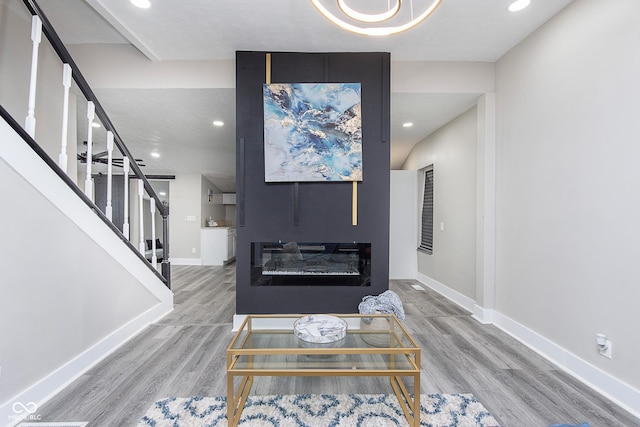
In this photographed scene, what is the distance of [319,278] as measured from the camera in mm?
2873

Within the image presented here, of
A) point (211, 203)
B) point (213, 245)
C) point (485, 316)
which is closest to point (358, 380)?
point (485, 316)

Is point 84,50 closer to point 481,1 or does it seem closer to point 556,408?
point 481,1

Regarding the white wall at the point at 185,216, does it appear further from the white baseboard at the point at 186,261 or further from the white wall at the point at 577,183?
the white wall at the point at 577,183

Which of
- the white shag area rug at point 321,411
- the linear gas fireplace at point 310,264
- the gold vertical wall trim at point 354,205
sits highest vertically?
the gold vertical wall trim at point 354,205

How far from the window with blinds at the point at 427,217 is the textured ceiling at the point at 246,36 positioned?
3.99 ft

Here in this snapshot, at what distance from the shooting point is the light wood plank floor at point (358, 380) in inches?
63.2

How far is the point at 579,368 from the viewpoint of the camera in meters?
Answer: 1.98

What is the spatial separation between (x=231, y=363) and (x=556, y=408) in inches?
74.0

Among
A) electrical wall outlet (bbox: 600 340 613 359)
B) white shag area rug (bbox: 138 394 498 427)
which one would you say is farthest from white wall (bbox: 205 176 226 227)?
electrical wall outlet (bbox: 600 340 613 359)

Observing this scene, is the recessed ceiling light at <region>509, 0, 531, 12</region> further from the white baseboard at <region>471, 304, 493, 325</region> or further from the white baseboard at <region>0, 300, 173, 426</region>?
the white baseboard at <region>0, 300, 173, 426</region>

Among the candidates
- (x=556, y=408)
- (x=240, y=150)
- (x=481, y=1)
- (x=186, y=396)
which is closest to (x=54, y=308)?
(x=186, y=396)

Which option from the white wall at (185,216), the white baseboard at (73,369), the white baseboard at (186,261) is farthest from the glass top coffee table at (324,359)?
the white wall at (185,216)

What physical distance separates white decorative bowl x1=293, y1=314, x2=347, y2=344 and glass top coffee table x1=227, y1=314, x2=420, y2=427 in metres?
0.03

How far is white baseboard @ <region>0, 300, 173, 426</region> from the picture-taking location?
4.90ft
